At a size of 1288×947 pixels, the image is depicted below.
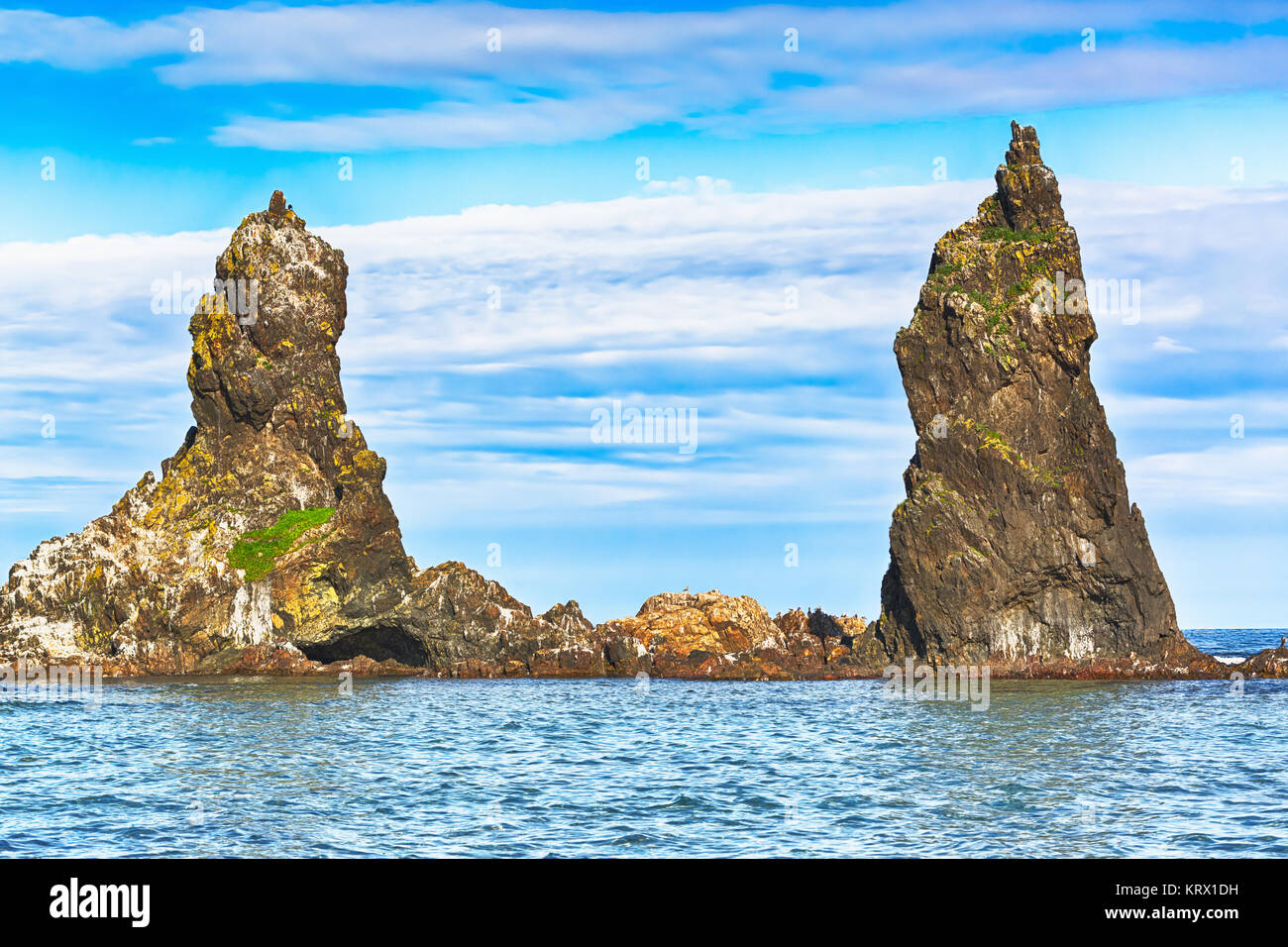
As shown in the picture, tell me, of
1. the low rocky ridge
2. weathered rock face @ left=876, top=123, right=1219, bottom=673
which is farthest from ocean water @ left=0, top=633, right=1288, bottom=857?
the low rocky ridge

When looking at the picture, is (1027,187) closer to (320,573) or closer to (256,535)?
(320,573)

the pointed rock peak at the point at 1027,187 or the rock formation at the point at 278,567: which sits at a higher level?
the pointed rock peak at the point at 1027,187

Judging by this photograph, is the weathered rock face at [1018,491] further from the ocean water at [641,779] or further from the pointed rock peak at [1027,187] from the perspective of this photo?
the ocean water at [641,779]

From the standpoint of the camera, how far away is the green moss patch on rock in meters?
95.1

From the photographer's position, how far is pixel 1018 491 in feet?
305

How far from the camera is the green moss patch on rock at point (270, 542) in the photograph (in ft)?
312

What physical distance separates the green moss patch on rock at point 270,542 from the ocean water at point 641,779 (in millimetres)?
26726

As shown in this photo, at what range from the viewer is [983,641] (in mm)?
90875

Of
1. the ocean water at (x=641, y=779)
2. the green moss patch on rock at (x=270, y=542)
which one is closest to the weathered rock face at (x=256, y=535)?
the green moss patch on rock at (x=270, y=542)

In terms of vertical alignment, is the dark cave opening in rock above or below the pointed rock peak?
below

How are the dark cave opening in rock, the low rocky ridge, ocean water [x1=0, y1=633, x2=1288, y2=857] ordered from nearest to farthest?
ocean water [x1=0, y1=633, x2=1288, y2=857] → the low rocky ridge → the dark cave opening in rock

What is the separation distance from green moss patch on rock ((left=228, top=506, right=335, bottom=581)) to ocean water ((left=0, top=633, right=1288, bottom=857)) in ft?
87.7

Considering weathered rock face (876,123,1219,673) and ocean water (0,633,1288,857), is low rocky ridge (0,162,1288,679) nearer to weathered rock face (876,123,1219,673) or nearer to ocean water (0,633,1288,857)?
weathered rock face (876,123,1219,673)
